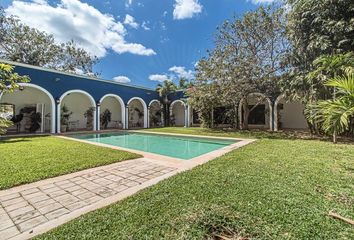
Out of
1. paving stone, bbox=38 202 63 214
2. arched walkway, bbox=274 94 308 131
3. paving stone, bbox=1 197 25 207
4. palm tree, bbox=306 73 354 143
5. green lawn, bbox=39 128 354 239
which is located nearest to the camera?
green lawn, bbox=39 128 354 239

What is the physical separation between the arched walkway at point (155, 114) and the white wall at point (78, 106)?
25.2ft

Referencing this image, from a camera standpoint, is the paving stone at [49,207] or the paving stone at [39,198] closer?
the paving stone at [49,207]

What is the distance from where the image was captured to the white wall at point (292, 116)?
21094 mm

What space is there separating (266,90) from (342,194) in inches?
532

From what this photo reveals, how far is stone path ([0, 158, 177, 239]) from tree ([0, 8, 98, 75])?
101ft

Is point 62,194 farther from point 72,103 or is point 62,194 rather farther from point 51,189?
point 72,103

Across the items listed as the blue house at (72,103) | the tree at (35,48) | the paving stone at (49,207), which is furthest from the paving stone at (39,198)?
the tree at (35,48)

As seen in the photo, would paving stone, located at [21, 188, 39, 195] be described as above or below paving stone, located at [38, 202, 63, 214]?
above

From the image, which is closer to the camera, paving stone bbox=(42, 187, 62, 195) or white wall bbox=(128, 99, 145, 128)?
paving stone bbox=(42, 187, 62, 195)

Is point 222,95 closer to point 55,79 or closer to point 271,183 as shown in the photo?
point 271,183

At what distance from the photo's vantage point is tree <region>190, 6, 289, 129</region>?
15172 millimetres

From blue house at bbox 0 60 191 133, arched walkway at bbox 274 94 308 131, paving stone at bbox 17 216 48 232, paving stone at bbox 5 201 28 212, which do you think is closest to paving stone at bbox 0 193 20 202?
paving stone at bbox 5 201 28 212

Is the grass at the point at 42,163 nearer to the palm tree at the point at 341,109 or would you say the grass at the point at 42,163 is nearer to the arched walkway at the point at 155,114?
the palm tree at the point at 341,109

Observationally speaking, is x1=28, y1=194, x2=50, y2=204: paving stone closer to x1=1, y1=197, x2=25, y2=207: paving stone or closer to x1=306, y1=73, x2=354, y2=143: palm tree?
x1=1, y1=197, x2=25, y2=207: paving stone
